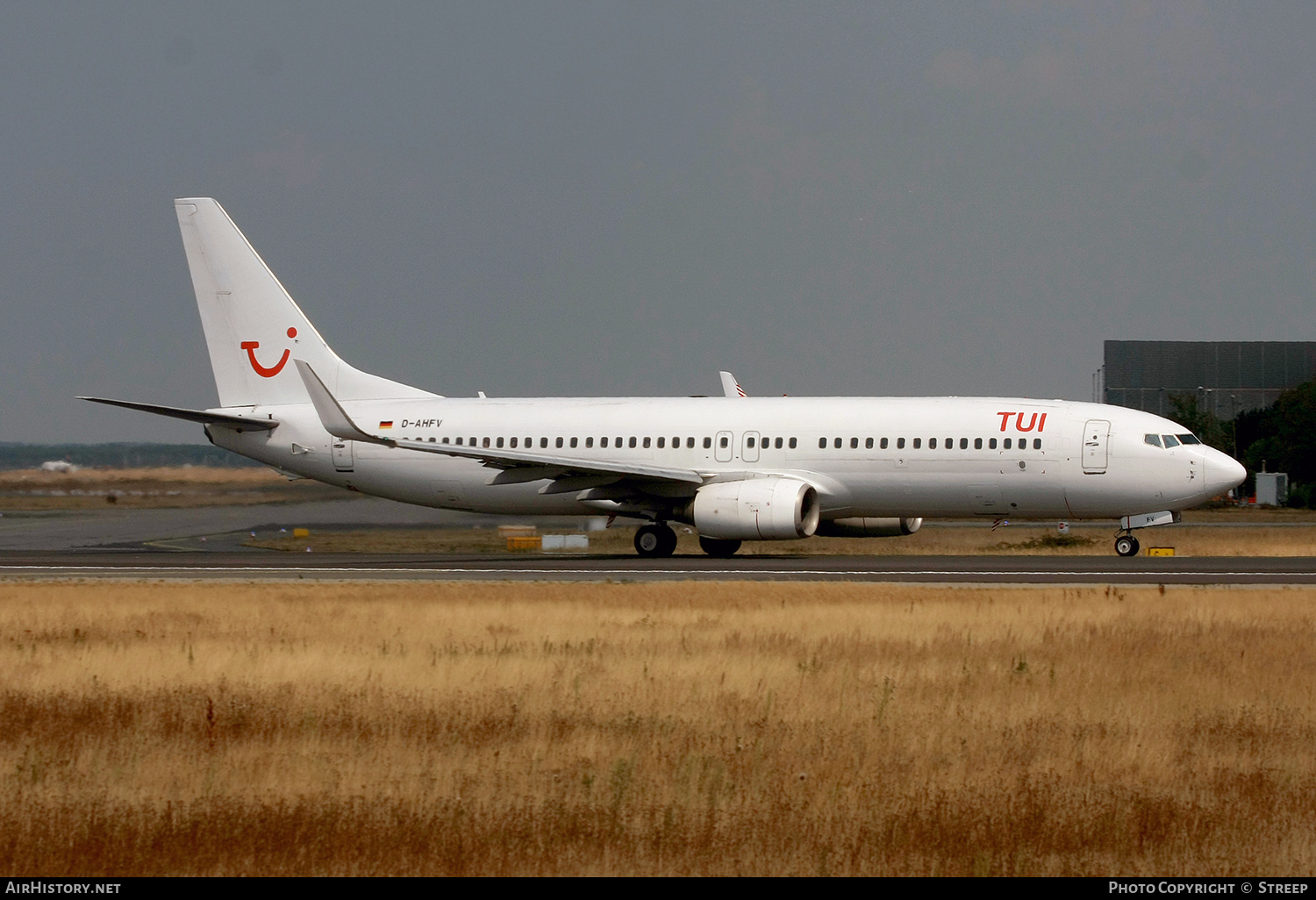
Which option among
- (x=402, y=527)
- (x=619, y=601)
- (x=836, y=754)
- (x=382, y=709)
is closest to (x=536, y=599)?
(x=619, y=601)

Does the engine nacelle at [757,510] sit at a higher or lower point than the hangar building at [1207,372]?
lower

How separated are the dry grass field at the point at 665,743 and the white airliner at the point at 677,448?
13390mm

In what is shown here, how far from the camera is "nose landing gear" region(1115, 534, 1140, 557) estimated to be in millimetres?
34500

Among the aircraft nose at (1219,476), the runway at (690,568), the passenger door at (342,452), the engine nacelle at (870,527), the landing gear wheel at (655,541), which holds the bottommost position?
the runway at (690,568)

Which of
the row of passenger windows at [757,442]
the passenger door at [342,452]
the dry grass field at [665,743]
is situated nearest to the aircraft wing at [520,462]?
the row of passenger windows at [757,442]

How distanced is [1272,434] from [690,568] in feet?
277

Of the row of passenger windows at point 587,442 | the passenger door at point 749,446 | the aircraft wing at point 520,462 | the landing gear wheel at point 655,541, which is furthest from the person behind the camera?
the row of passenger windows at point 587,442

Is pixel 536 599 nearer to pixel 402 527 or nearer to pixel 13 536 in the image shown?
pixel 402 527

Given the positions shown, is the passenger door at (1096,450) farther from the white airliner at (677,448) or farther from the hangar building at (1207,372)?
the hangar building at (1207,372)

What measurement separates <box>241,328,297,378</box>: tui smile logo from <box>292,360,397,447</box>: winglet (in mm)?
6151

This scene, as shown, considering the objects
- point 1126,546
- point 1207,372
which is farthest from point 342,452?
point 1207,372

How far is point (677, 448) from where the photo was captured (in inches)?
1427

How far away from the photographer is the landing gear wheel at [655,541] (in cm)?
3581

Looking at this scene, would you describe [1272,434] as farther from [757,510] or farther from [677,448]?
[757,510]
